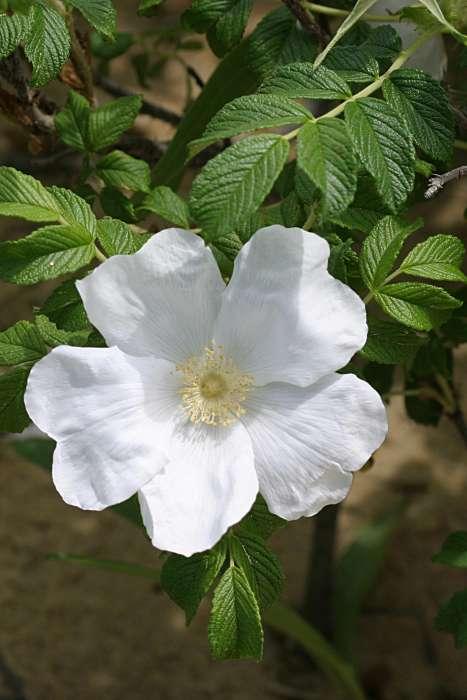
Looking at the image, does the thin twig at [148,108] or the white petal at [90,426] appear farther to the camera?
the thin twig at [148,108]

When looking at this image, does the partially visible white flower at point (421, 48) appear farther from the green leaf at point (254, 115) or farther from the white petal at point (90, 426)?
the white petal at point (90, 426)

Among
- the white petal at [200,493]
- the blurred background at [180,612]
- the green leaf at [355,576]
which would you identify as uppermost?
the white petal at [200,493]

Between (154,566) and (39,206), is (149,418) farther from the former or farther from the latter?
(154,566)

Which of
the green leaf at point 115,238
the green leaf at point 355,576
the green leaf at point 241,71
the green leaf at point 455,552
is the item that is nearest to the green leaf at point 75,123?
the green leaf at point 241,71

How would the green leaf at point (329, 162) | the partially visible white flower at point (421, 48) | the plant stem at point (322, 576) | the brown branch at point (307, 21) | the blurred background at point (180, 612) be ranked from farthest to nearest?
1. the blurred background at point (180, 612)
2. the plant stem at point (322, 576)
3. the partially visible white flower at point (421, 48)
4. the brown branch at point (307, 21)
5. the green leaf at point (329, 162)

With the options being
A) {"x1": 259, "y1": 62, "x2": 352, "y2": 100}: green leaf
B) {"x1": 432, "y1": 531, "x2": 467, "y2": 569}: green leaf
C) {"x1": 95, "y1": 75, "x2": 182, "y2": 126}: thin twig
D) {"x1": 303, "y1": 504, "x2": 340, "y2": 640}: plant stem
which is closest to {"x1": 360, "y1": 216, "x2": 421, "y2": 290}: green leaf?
{"x1": 259, "y1": 62, "x2": 352, "y2": 100}: green leaf

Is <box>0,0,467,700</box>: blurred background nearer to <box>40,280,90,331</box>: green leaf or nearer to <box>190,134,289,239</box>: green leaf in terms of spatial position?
<box>40,280,90,331</box>: green leaf
